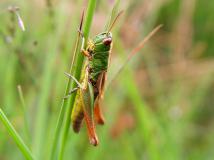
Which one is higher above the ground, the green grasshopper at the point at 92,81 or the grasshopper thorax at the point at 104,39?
the grasshopper thorax at the point at 104,39

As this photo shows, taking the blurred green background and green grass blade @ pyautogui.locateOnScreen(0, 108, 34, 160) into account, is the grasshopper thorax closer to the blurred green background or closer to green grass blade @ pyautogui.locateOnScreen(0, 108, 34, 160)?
the blurred green background

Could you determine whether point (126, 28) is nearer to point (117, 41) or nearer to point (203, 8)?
point (117, 41)

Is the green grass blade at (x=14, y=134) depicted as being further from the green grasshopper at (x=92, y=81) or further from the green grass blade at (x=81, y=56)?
the green grasshopper at (x=92, y=81)

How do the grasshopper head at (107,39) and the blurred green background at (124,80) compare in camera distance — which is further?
the blurred green background at (124,80)

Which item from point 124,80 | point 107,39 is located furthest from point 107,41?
point 124,80

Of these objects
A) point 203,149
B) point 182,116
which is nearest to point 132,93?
point 182,116

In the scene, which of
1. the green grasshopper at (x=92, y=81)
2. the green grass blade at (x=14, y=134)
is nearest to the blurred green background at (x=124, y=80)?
the green grasshopper at (x=92, y=81)

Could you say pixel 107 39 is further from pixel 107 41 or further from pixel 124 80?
pixel 124 80
